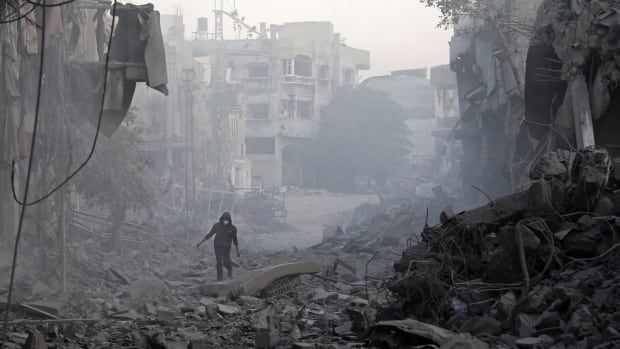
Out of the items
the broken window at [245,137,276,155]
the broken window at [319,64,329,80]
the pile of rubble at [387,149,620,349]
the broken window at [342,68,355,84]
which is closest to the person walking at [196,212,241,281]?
the pile of rubble at [387,149,620,349]

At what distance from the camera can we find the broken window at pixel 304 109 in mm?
61463

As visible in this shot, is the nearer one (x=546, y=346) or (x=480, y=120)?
(x=546, y=346)

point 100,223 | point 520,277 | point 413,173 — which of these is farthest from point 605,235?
point 413,173

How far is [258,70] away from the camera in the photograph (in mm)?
60469

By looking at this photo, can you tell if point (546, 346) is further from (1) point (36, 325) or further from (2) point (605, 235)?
(1) point (36, 325)

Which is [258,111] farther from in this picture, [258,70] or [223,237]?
[223,237]

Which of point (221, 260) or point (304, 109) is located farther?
point (304, 109)

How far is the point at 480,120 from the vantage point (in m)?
31.5

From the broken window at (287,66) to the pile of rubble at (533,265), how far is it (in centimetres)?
5126

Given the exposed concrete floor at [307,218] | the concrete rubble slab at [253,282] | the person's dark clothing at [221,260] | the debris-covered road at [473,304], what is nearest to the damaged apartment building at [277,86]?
the exposed concrete floor at [307,218]

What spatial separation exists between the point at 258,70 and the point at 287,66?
7.13 feet

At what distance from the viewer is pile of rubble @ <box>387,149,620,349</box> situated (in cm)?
726

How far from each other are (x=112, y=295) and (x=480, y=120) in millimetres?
20535

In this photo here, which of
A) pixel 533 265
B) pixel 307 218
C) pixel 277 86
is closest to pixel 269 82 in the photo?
pixel 277 86
